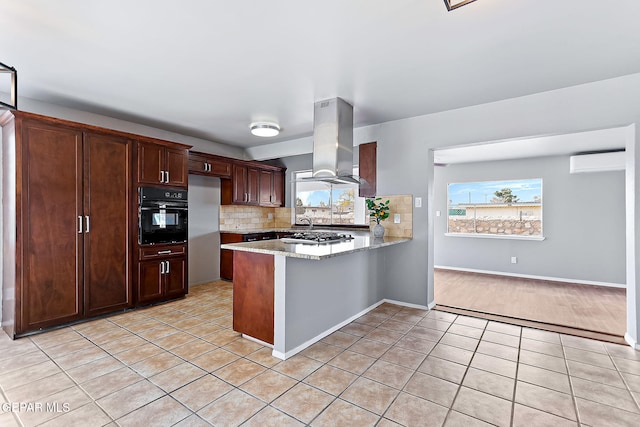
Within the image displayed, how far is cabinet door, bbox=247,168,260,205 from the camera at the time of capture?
5.53 meters

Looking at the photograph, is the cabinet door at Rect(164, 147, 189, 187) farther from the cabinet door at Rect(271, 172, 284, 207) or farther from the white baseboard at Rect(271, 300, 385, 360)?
the white baseboard at Rect(271, 300, 385, 360)

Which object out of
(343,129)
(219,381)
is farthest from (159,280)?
(343,129)

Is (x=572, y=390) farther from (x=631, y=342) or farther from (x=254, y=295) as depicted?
(x=254, y=295)

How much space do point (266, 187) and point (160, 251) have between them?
244 centimetres

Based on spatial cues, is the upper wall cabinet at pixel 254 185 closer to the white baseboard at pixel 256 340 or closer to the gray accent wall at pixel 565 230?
the white baseboard at pixel 256 340

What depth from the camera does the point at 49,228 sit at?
2.98 metres

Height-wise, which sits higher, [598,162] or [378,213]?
[598,162]

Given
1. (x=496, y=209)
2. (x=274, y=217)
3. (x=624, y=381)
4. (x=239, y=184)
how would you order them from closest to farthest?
1. (x=624, y=381)
2. (x=239, y=184)
3. (x=496, y=209)
4. (x=274, y=217)

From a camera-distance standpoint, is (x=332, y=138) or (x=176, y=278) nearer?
(x=332, y=138)

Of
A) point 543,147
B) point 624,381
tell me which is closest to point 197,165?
point 624,381

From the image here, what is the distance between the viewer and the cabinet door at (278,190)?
605 centimetres

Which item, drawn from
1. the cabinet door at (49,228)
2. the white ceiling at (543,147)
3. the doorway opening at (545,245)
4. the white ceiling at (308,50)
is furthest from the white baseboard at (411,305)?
the cabinet door at (49,228)

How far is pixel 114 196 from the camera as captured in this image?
345 cm

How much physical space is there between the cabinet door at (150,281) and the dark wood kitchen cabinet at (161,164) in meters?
1.00
